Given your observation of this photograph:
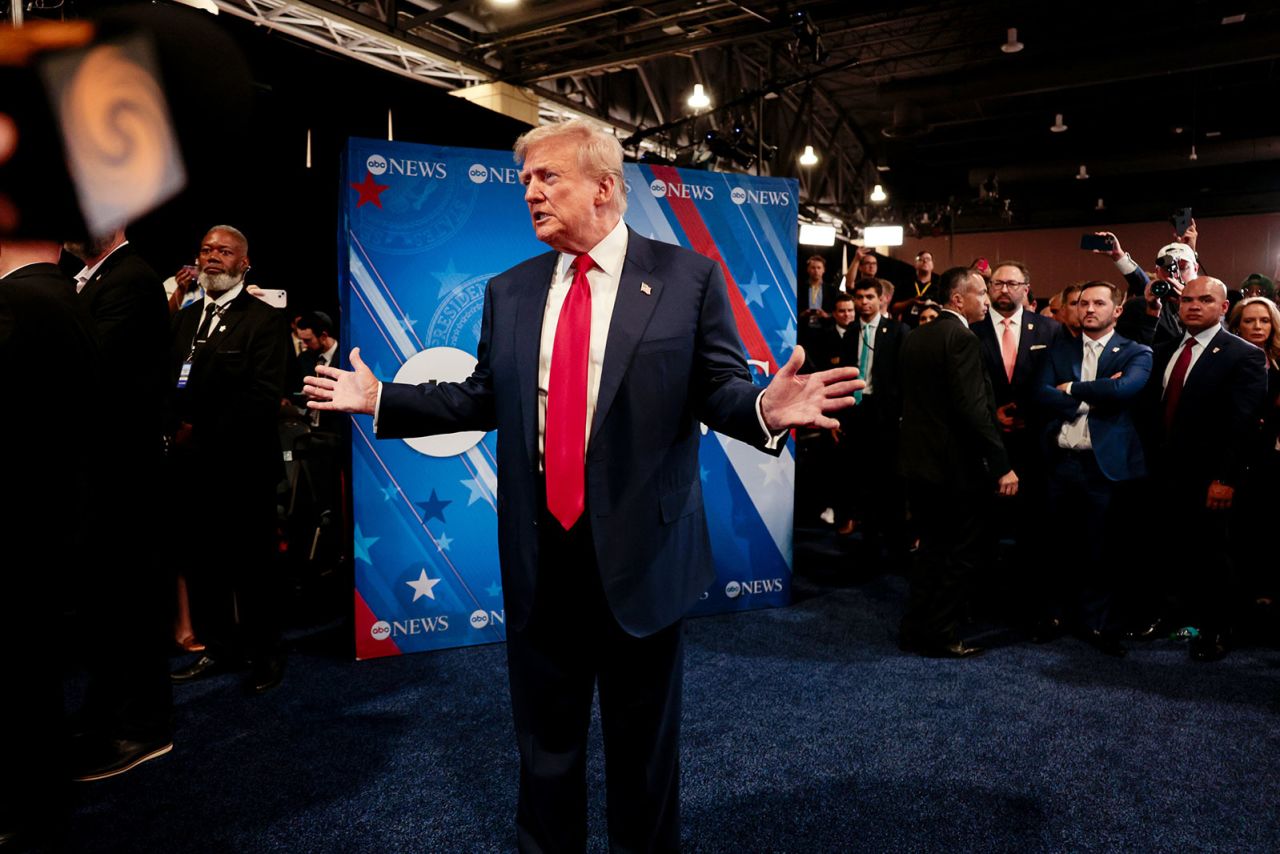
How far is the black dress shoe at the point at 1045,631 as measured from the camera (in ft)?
12.3

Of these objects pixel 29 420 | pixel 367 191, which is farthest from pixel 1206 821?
pixel 367 191

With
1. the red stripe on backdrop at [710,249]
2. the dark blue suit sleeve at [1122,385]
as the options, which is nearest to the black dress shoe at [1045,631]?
the dark blue suit sleeve at [1122,385]

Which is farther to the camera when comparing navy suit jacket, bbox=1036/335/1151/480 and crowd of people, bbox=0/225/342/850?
navy suit jacket, bbox=1036/335/1151/480

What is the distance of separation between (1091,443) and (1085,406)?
0.61ft

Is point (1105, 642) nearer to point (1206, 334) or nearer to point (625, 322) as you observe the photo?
point (1206, 334)

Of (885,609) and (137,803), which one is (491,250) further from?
(885,609)

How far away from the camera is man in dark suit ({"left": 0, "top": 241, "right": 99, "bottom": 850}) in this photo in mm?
→ 1908

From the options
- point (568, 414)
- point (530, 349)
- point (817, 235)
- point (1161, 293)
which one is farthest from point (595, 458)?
point (817, 235)

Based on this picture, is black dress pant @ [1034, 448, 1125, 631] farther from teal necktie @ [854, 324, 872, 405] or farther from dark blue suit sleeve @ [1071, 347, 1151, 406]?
teal necktie @ [854, 324, 872, 405]

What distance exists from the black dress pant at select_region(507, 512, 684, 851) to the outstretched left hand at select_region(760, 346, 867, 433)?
476mm

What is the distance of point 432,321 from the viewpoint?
3414 mm

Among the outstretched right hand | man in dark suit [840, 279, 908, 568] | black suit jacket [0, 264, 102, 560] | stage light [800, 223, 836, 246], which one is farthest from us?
stage light [800, 223, 836, 246]

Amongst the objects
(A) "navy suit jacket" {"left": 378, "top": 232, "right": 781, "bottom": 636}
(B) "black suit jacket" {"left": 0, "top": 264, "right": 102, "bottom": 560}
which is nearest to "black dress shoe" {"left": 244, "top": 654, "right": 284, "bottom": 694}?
(B) "black suit jacket" {"left": 0, "top": 264, "right": 102, "bottom": 560}

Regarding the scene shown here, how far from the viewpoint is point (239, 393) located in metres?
3.10
